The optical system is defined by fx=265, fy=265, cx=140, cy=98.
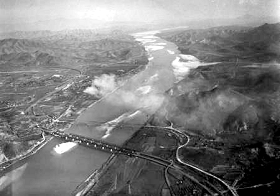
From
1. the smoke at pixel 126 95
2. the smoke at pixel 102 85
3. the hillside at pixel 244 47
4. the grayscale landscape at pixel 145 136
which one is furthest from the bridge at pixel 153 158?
the hillside at pixel 244 47

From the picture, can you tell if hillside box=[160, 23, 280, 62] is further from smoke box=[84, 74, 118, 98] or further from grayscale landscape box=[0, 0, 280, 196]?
smoke box=[84, 74, 118, 98]

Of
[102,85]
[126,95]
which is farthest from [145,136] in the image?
[102,85]

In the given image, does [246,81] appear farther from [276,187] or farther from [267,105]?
[276,187]

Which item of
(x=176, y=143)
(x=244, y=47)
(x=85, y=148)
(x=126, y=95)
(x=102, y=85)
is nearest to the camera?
(x=176, y=143)

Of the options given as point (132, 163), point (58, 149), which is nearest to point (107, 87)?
point (58, 149)

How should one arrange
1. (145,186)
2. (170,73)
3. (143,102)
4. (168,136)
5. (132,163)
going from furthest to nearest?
(170,73)
(143,102)
(168,136)
(132,163)
(145,186)

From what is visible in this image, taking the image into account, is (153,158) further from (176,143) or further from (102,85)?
(102,85)

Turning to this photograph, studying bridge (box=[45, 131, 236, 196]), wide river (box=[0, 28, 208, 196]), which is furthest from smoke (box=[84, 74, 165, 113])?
bridge (box=[45, 131, 236, 196])
